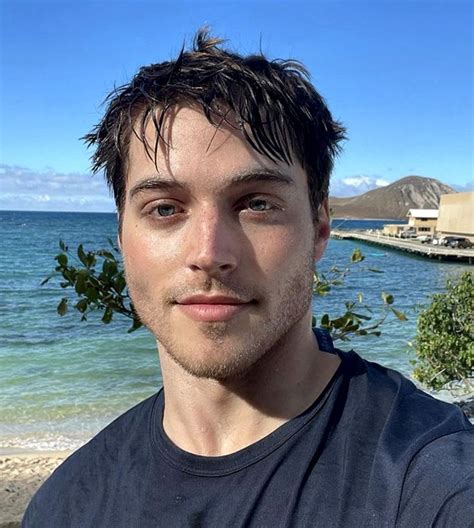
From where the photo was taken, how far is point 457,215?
240 ft

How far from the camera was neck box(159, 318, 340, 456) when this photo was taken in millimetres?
1666

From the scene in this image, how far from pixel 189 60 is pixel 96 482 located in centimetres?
132

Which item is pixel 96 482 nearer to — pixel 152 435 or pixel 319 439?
pixel 152 435

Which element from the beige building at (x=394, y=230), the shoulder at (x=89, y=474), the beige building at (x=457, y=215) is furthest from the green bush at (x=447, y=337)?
the beige building at (x=394, y=230)

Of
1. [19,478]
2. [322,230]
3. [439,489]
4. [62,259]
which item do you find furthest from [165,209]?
[19,478]

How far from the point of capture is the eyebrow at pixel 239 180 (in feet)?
5.37

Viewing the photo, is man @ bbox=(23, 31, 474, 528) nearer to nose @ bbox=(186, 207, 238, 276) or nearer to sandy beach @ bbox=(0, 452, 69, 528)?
nose @ bbox=(186, 207, 238, 276)

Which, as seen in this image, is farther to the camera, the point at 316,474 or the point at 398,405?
the point at 398,405

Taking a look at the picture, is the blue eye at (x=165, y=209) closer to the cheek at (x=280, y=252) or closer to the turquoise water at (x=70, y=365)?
the cheek at (x=280, y=252)

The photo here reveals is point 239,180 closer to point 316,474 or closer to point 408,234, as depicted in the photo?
point 316,474

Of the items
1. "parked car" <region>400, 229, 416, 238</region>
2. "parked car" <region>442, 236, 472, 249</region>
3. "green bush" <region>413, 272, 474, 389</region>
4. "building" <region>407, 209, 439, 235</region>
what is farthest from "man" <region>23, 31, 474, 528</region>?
"building" <region>407, 209, 439, 235</region>

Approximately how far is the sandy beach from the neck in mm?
6401

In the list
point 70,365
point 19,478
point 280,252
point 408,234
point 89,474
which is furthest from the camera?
point 408,234

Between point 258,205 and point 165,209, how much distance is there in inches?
10.6
